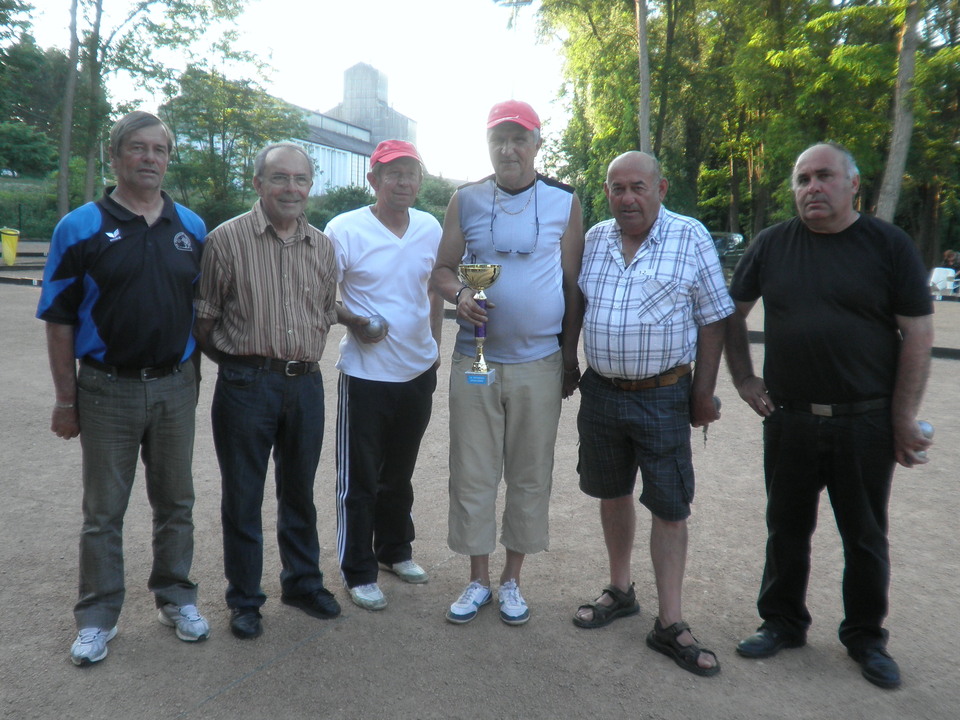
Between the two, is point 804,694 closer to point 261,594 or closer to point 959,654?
point 959,654

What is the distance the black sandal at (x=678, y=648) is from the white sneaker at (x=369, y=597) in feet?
4.08

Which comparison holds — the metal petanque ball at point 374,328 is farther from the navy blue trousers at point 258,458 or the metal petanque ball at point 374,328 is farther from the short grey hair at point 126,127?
the short grey hair at point 126,127

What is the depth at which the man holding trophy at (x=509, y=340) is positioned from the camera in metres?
3.65

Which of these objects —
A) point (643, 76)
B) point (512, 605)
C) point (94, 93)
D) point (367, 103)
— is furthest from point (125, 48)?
point (367, 103)

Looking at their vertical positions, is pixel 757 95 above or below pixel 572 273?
above

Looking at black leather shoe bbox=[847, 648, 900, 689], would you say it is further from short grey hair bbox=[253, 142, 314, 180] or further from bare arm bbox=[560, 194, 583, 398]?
short grey hair bbox=[253, 142, 314, 180]

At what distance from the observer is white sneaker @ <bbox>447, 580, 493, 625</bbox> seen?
3.70m

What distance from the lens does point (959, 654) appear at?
3406 mm

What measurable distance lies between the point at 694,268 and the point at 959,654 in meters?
1.95

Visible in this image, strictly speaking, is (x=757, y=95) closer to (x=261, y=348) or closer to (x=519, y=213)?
(x=519, y=213)

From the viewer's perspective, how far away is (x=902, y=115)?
1811 cm

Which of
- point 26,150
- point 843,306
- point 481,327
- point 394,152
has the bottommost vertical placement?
point 481,327

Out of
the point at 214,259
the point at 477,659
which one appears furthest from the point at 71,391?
the point at 477,659

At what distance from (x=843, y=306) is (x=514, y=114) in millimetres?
1593
